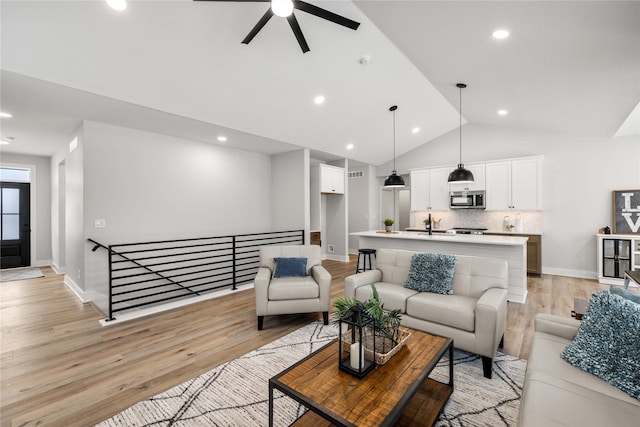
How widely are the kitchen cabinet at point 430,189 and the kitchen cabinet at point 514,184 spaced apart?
3.05 ft

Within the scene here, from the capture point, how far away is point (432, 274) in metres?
3.04

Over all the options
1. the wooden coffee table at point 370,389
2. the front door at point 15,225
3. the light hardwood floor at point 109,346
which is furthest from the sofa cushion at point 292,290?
the front door at point 15,225

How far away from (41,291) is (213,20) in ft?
17.3

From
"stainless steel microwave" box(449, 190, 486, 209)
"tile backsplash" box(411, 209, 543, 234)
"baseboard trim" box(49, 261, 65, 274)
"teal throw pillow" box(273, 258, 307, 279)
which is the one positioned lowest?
"baseboard trim" box(49, 261, 65, 274)

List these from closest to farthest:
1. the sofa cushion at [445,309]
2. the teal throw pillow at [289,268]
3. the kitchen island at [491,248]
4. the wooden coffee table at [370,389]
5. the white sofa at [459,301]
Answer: the wooden coffee table at [370,389] → the white sofa at [459,301] → the sofa cushion at [445,309] → the teal throw pillow at [289,268] → the kitchen island at [491,248]

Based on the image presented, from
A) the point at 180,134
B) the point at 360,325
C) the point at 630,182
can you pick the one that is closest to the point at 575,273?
the point at 630,182

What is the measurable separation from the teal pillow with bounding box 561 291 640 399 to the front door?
9627 mm

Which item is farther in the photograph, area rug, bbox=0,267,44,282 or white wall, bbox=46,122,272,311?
area rug, bbox=0,267,44,282

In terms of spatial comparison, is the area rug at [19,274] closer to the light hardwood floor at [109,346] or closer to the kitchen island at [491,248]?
the light hardwood floor at [109,346]

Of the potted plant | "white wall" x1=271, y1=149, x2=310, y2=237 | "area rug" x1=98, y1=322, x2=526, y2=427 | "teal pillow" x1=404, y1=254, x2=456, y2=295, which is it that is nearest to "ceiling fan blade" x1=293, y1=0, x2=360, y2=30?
the potted plant

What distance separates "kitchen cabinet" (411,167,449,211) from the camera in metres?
7.14

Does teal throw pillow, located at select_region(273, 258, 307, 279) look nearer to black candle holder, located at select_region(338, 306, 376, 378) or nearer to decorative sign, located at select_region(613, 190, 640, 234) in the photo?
black candle holder, located at select_region(338, 306, 376, 378)

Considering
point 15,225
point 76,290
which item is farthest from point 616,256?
point 15,225

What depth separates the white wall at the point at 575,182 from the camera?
5340 mm
